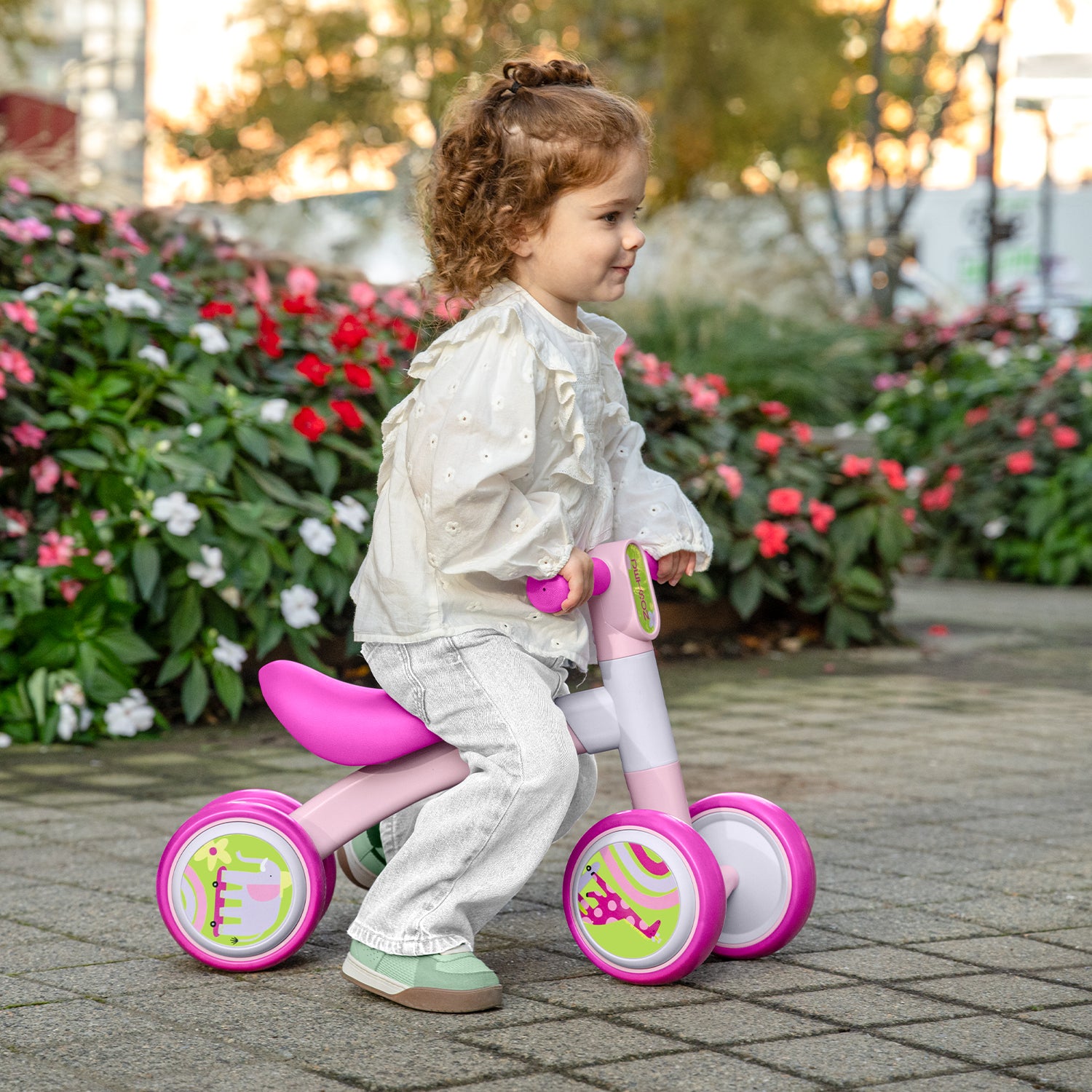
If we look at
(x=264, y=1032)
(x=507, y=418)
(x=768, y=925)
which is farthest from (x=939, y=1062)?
(x=507, y=418)

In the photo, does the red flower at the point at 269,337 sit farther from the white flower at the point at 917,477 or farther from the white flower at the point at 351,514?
the white flower at the point at 917,477

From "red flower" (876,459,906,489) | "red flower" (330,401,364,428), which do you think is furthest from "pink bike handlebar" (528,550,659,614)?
"red flower" (876,459,906,489)

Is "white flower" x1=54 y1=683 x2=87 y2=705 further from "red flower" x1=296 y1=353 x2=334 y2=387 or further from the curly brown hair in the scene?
the curly brown hair

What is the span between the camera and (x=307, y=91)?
1806 cm

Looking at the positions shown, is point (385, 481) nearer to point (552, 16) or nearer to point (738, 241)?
point (738, 241)

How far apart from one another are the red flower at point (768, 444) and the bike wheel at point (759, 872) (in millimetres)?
3625

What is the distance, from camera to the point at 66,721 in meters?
4.04

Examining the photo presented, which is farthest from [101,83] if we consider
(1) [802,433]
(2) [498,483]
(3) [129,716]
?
(2) [498,483]

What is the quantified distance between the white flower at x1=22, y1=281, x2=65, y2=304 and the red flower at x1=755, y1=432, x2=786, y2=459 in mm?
2690

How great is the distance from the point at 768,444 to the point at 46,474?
2.87m

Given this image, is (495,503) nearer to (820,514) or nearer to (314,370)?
(314,370)

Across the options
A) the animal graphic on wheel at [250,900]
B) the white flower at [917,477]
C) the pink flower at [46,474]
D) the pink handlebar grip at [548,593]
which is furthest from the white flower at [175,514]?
the white flower at [917,477]

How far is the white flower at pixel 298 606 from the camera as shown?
427 centimetres

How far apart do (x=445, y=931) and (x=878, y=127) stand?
50.4ft
